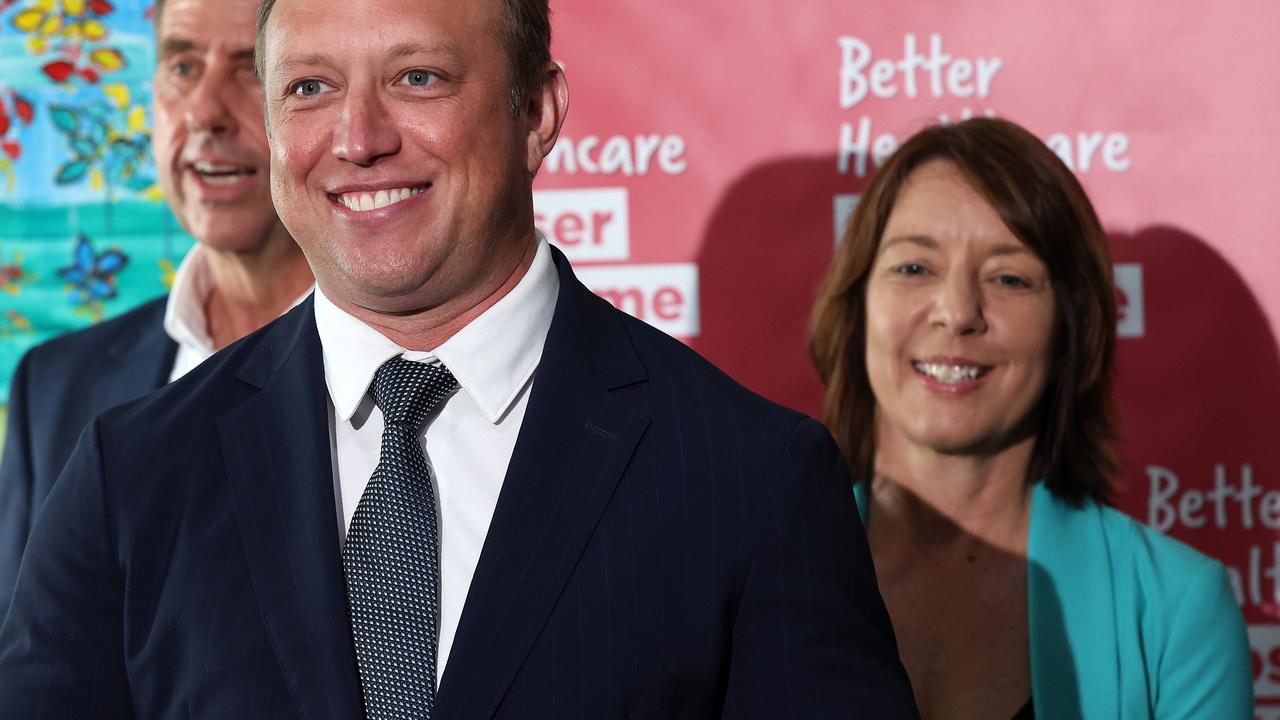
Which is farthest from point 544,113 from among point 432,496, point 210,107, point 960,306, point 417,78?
point 210,107

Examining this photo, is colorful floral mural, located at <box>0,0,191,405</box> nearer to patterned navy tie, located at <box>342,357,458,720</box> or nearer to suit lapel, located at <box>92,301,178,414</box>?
suit lapel, located at <box>92,301,178,414</box>

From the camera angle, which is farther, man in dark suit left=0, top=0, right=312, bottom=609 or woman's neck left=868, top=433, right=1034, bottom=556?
man in dark suit left=0, top=0, right=312, bottom=609

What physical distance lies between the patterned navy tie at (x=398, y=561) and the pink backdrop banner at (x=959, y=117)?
1480mm

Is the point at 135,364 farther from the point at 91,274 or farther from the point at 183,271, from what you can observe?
the point at 91,274

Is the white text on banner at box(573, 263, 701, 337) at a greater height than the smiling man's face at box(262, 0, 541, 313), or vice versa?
the smiling man's face at box(262, 0, 541, 313)

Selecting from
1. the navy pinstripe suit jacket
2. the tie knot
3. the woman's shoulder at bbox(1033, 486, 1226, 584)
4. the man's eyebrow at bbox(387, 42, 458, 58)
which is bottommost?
the woman's shoulder at bbox(1033, 486, 1226, 584)

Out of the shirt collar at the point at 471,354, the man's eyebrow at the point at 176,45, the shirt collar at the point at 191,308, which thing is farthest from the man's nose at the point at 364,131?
the man's eyebrow at the point at 176,45

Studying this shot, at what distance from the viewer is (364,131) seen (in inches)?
55.0

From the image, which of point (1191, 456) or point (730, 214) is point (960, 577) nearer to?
point (1191, 456)

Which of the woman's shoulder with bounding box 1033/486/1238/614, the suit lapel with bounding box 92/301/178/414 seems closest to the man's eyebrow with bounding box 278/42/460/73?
the suit lapel with bounding box 92/301/178/414

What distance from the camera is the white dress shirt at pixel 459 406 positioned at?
144 cm

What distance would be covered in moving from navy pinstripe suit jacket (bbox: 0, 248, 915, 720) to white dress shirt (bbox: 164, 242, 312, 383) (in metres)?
1.24

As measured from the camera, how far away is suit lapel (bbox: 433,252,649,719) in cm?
129

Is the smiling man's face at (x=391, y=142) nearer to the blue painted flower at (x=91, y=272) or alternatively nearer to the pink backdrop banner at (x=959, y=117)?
the pink backdrop banner at (x=959, y=117)
